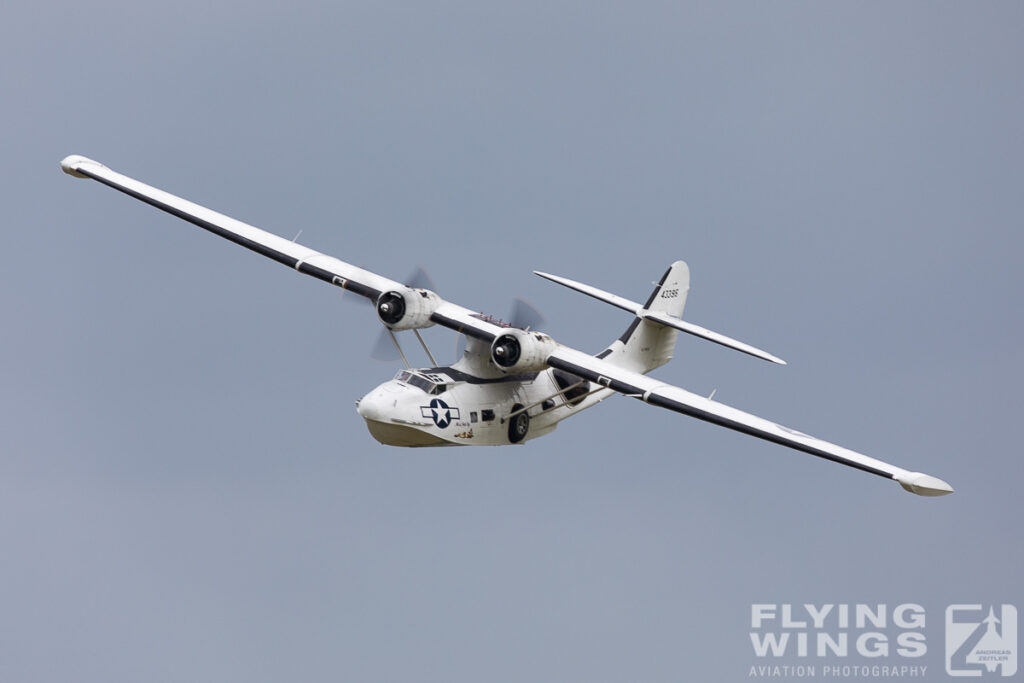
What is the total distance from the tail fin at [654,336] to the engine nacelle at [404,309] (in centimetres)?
730

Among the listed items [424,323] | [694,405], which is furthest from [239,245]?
[694,405]

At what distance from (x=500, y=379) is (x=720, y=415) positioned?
620 cm

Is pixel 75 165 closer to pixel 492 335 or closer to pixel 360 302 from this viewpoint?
pixel 360 302

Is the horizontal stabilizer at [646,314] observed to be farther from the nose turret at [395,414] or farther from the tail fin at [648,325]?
the nose turret at [395,414]

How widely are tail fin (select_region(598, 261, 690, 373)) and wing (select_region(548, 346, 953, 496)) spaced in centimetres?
579

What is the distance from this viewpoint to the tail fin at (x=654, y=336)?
A: 145 ft

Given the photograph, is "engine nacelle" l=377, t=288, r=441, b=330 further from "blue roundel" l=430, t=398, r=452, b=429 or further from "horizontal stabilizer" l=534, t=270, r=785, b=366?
"horizontal stabilizer" l=534, t=270, r=785, b=366

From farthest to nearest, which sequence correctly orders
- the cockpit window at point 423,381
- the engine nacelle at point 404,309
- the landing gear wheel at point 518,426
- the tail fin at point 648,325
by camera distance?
1. the tail fin at point 648,325
2. the landing gear wheel at point 518,426
3. the engine nacelle at point 404,309
4. the cockpit window at point 423,381

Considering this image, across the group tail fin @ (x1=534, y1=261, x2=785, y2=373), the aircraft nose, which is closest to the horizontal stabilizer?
tail fin @ (x1=534, y1=261, x2=785, y2=373)

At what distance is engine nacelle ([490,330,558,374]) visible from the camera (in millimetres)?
Answer: 37500

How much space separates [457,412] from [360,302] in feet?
13.0

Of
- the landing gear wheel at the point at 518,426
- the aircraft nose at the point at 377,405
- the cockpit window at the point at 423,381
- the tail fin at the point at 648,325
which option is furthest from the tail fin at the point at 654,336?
the aircraft nose at the point at 377,405

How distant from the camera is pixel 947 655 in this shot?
33.9 metres

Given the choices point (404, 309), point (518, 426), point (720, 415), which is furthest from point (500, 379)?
point (720, 415)
